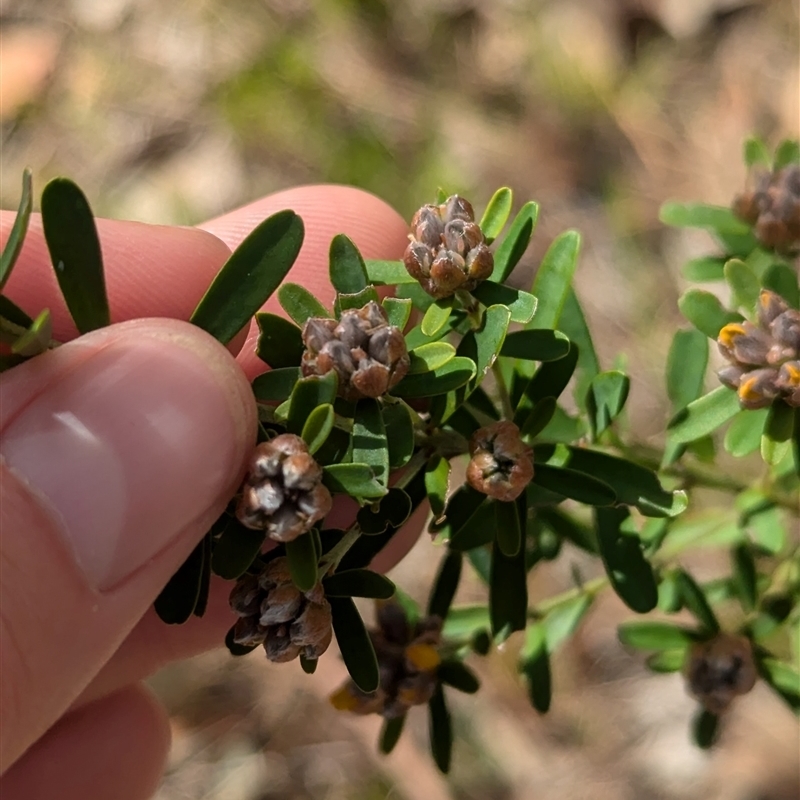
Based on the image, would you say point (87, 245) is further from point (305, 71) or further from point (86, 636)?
point (305, 71)

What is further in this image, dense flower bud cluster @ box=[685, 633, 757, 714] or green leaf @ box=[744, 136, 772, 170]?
green leaf @ box=[744, 136, 772, 170]

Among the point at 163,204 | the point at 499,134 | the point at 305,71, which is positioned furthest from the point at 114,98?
the point at 499,134

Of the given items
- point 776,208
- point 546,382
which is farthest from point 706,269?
point 546,382

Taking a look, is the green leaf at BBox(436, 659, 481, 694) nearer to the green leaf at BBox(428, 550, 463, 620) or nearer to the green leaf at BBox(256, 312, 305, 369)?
the green leaf at BBox(428, 550, 463, 620)

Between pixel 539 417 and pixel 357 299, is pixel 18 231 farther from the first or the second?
pixel 539 417

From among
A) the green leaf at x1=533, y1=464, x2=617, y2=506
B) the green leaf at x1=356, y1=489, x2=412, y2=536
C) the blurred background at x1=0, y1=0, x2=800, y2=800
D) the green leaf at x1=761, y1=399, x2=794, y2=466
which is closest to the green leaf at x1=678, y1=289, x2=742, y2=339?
the green leaf at x1=761, y1=399, x2=794, y2=466

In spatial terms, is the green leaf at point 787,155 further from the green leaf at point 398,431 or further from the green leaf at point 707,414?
the green leaf at point 398,431
